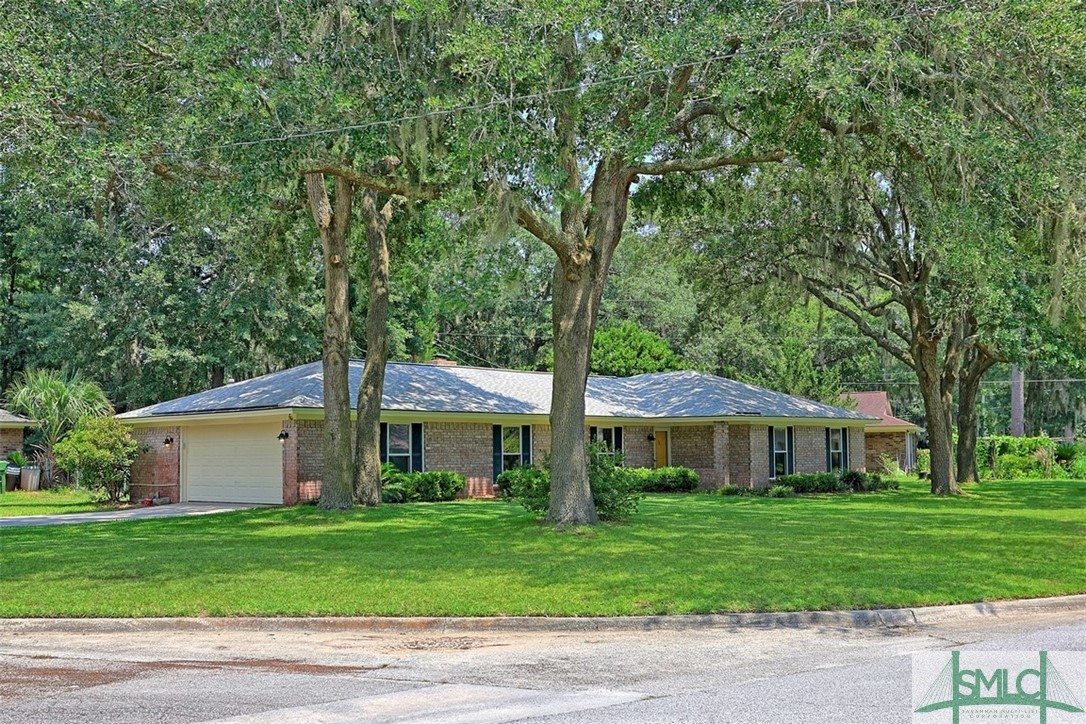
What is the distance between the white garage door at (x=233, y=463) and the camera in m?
27.6

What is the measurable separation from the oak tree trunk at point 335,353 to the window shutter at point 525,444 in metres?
9.48

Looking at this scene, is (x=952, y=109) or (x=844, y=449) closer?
(x=952, y=109)

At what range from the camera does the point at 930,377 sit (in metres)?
32.4

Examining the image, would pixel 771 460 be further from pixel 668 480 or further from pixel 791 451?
pixel 668 480

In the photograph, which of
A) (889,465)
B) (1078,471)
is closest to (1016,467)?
(1078,471)

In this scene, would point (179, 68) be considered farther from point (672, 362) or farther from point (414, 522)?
point (672, 362)

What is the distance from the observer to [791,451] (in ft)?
118

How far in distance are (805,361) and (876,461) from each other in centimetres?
553

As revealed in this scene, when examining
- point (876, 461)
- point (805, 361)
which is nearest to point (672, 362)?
point (805, 361)

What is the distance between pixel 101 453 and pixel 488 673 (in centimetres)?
2143

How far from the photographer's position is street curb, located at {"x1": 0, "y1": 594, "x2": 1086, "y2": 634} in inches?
421

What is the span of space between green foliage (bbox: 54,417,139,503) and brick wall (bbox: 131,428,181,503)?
1.07 metres

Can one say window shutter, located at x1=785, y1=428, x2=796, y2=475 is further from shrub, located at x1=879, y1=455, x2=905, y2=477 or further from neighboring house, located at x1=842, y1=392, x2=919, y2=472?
neighboring house, located at x1=842, y1=392, x2=919, y2=472

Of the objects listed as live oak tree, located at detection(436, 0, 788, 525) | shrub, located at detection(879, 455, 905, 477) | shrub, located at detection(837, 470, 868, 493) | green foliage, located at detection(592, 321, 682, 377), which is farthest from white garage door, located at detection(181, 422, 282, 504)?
shrub, located at detection(879, 455, 905, 477)
